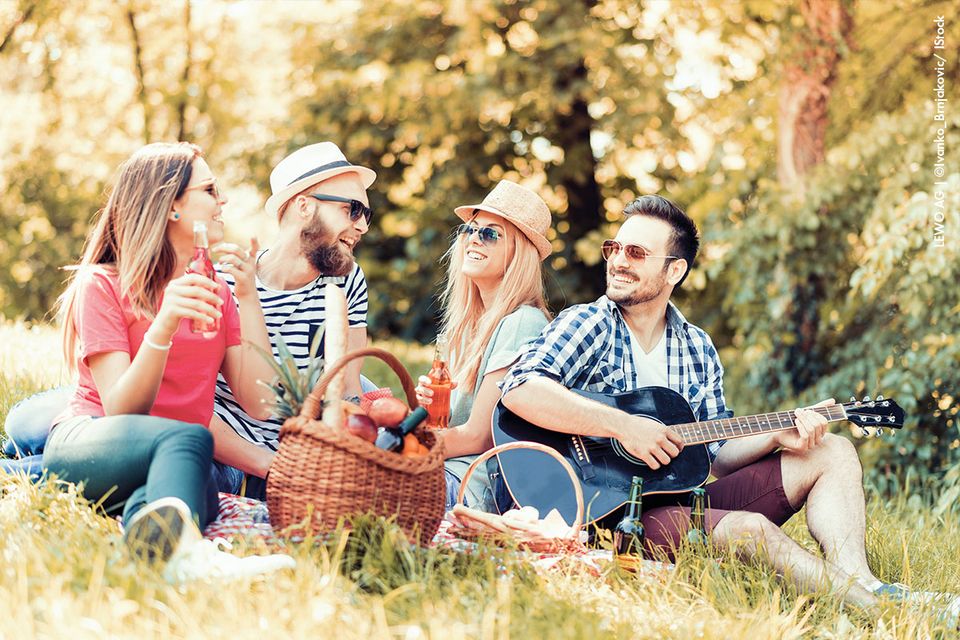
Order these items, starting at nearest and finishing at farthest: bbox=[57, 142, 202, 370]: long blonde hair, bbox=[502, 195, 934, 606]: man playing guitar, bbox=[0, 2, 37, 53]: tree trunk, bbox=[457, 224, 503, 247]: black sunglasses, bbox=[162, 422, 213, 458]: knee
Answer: bbox=[162, 422, 213, 458]: knee < bbox=[57, 142, 202, 370]: long blonde hair < bbox=[502, 195, 934, 606]: man playing guitar < bbox=[457, 224, 503, 247]: black sunglasses < bbox=[0, 2, 37, 53]: tree trunk

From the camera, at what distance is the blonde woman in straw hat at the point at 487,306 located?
162 inches

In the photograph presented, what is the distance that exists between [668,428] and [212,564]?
1814 millimetres

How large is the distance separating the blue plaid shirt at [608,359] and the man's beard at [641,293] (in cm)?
4

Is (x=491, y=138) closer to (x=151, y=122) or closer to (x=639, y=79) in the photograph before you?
(x=639, y=79)

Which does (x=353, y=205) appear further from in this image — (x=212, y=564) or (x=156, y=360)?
(x=212, y=564)

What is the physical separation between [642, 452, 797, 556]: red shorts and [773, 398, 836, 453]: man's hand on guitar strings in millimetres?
125

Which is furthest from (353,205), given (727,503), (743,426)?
(727,503)

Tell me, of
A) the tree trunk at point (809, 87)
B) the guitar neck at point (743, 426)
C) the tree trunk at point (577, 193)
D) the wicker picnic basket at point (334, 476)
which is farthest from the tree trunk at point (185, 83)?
the wicker picnic basket at point (334, 476)

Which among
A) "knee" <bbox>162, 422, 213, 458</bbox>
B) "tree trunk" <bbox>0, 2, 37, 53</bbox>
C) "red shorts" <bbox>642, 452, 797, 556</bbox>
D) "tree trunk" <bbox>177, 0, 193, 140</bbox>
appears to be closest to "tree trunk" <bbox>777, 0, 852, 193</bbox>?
"red shorts" <bbox>642, 452, 797, 556</bbox>

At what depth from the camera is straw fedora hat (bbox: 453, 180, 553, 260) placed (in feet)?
14.4

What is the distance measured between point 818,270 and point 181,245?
5.55m

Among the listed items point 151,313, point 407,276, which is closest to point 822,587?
point 151,313

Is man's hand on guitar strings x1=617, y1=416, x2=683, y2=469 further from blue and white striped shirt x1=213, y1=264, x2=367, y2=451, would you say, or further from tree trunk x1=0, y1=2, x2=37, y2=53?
tree trunk x1=0, y1=2, x2=37, y2=53

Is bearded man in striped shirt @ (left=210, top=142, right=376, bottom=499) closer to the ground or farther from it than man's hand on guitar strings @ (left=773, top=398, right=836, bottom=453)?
farther from it
